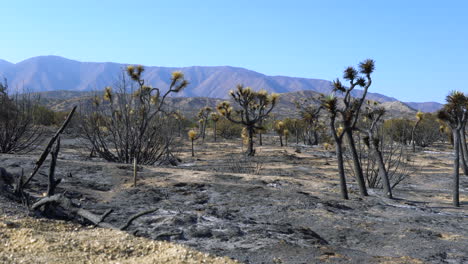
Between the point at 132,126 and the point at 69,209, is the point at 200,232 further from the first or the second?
the point at 132,126

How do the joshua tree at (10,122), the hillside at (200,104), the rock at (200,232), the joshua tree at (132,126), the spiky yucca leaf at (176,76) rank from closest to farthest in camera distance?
the rock at (200,232) → the joshua tree at (132,126) → the joshua tree at (10,122) → the spiky yucca leaf at (176,76) → the hillside at (200,104)

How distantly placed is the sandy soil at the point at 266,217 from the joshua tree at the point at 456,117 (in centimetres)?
64

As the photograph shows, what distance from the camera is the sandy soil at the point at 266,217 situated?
5.00 m

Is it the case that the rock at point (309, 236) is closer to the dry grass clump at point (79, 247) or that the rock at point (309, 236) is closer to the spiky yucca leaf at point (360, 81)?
the dry grass clump at point (79, 247)

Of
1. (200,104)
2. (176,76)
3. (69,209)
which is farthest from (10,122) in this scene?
(200,104)

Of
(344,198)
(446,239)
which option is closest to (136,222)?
(446,239)

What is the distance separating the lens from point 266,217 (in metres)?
7.18

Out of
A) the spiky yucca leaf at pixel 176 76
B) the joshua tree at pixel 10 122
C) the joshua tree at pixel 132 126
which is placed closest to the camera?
the joshua tree at pixel 132 126

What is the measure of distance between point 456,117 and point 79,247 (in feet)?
34.0

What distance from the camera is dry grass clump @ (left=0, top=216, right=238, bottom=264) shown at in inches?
161

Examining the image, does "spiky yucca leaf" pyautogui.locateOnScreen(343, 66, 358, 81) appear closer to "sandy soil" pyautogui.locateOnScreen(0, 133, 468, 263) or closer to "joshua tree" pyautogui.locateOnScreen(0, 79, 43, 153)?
"sandy soil" pyautogui.locateOnScreen(0, 133, 468, 263)

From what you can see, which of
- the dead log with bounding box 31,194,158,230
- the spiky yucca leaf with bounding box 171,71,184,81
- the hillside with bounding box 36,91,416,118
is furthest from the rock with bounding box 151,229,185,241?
the hillside with bounding box 36,91,416,118

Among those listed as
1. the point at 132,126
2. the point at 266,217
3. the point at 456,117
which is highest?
the point at 456,117

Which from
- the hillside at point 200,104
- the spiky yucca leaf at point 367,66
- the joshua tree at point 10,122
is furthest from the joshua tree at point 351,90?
the hillside at point 200,104
